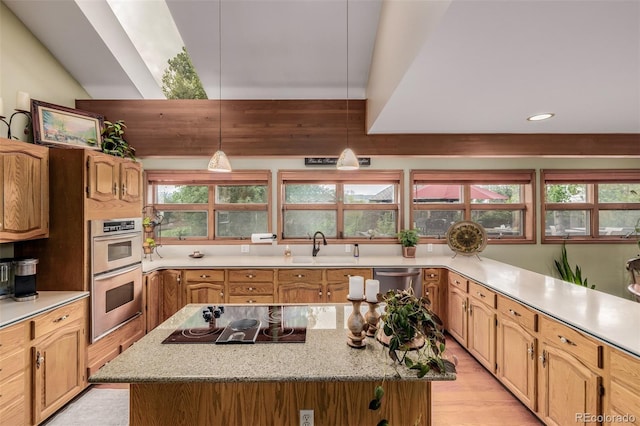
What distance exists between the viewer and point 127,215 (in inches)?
109

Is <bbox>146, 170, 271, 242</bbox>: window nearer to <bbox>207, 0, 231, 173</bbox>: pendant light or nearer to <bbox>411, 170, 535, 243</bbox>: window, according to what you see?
<bbox>207, 0, 231, 173</bbox>: pendant light

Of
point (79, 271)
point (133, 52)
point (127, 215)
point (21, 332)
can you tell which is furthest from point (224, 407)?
point (133, 52)

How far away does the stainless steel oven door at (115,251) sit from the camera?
2436 mm

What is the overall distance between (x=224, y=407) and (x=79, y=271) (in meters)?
1.88

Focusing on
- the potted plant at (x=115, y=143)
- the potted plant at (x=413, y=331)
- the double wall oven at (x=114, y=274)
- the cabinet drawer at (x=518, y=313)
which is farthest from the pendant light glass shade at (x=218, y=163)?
the cabinet drawer at (x=518, y=313)

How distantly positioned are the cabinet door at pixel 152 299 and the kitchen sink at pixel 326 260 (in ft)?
5.32

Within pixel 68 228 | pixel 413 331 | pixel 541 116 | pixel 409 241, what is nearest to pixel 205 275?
pixel 68 228

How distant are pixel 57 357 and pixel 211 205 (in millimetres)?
2311

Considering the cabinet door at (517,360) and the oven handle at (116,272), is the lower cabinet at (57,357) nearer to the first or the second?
the oven handle at (116,272)

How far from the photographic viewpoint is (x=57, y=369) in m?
2.06

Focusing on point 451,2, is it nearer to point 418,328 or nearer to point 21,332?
point 418,328

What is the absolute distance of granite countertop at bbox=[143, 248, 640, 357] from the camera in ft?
5.05

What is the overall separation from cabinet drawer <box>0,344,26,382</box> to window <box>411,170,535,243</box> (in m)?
3.94

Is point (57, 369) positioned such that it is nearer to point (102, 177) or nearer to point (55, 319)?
point (55, 319)
